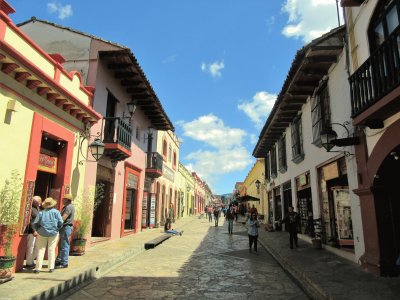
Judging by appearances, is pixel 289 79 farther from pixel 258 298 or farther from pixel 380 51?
pixel 258 298

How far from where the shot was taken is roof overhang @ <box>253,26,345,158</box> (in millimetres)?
8719

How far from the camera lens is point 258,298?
5.67 metres

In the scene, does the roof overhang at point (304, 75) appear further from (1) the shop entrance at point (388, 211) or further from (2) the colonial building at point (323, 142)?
(1) the shop entrance at point (388, 211)

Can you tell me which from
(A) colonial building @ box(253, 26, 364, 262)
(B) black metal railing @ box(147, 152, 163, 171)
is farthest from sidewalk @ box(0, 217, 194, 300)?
(B) black metal railing @ box(147, 152, 163, 171)

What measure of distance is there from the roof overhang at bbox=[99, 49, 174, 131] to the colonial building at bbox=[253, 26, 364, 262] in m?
5.22

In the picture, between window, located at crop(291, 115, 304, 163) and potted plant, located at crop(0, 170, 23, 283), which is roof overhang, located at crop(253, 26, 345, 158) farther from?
potted plant, located at crop(0, 170, 23, 283)

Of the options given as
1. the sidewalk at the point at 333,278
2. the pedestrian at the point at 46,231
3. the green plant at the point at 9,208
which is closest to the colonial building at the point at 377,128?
the sidewalk at the point at 333,278

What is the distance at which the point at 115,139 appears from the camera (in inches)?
470

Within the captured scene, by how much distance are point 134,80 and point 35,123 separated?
5.97 metres

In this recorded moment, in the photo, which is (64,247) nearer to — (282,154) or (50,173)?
(50,173)

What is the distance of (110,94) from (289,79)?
659cm

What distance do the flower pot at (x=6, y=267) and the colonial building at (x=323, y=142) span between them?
7.16 m

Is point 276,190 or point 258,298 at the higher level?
point 276,190

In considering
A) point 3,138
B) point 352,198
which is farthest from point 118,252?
point 352,198
